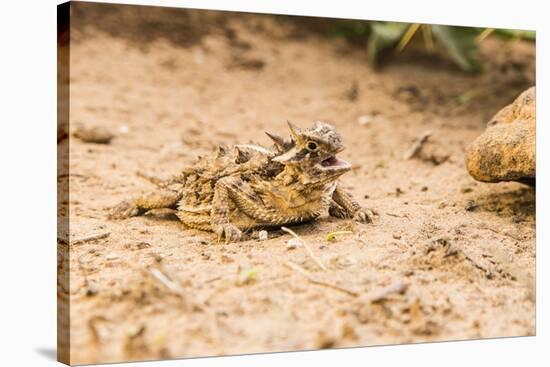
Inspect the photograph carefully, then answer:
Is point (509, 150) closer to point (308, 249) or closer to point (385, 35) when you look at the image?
point (308, 249)

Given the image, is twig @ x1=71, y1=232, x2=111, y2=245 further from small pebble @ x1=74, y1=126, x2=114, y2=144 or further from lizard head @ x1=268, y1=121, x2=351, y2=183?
small pebble @ x1=74, y1=126, x2=114, y2=144

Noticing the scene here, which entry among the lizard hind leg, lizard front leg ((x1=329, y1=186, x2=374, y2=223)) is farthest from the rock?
the lizard hind leg

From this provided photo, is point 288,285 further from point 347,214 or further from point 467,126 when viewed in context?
point 467,126

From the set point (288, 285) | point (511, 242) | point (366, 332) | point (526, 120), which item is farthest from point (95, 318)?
point (526, 120)

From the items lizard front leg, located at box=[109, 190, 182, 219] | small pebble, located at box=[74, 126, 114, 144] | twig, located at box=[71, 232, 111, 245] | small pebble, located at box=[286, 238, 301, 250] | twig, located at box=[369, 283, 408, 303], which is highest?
small pebble, located at box=[74, 126, 114, 144]

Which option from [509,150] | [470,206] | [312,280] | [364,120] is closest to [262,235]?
[312,280]

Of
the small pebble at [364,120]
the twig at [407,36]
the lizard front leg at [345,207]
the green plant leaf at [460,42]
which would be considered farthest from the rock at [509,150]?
the green plant leaf at [460,42]
